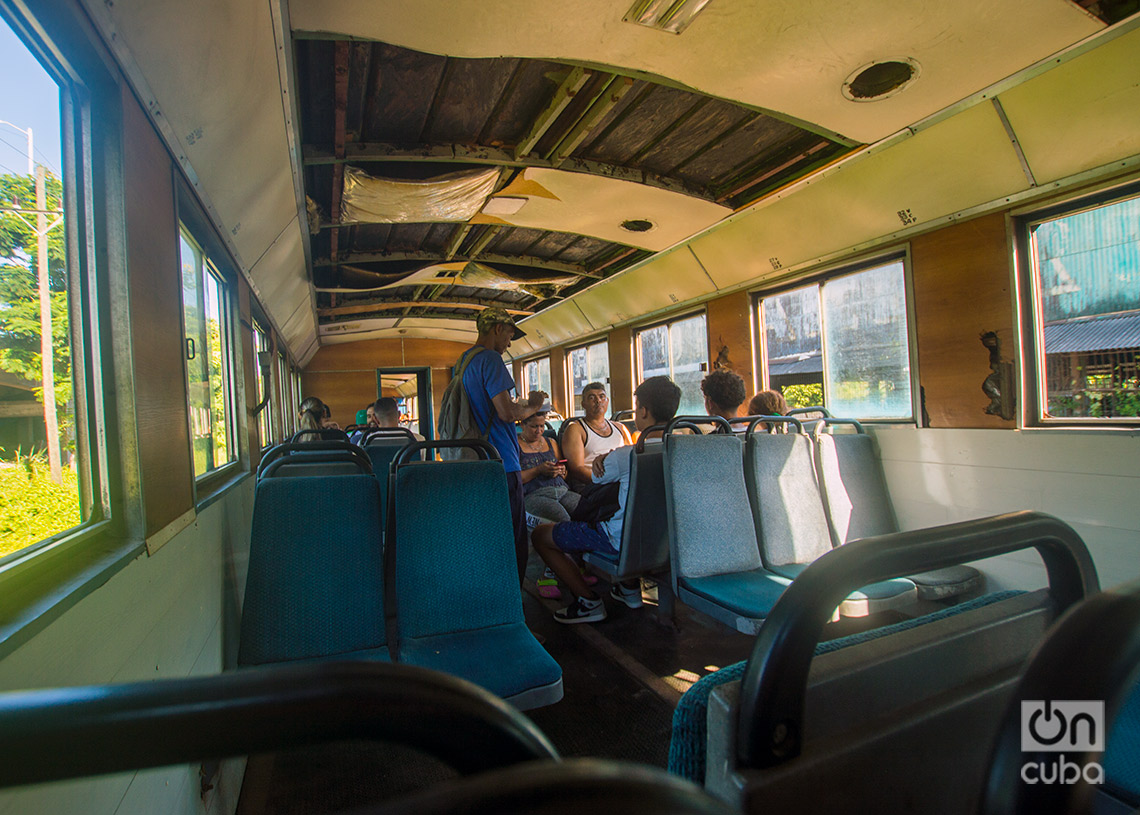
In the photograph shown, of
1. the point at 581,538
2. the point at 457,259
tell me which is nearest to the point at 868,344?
the point at 581,538

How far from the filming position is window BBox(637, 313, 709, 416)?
6504mm

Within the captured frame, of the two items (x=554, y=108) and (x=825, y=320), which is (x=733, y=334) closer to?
(x=825, y=320)

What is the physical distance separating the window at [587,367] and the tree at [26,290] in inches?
280

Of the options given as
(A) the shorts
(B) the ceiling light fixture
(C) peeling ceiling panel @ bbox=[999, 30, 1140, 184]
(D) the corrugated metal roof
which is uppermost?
(B) the ceiling light fixture

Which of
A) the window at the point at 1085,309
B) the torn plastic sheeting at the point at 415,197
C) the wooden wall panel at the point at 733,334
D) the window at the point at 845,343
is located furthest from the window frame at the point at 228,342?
the window at the point at 1085,309

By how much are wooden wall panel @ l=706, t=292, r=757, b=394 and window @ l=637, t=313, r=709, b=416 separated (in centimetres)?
26

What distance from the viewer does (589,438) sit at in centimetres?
453

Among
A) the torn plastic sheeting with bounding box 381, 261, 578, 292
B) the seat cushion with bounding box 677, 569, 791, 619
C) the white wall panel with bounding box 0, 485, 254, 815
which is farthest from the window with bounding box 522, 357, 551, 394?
the white wall panel with bounding box 0, 485, 254, 815

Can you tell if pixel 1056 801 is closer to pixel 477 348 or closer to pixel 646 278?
pixel 477 348

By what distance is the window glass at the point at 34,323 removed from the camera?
1048 mm

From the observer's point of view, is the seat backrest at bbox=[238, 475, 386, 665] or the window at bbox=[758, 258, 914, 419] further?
the window at bbox=[758, 258, 914, 419]

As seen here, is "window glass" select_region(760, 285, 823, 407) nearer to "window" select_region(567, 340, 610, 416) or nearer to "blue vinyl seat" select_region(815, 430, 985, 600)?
"blue vinyl seat" select_region(815, 430, 985, 600)

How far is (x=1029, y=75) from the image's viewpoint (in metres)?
2.71

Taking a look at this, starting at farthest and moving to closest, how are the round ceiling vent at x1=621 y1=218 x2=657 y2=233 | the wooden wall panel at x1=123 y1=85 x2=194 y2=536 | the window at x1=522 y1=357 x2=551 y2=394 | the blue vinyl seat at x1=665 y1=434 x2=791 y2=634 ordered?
→ the window at x1=522 y1=357 x2=551 y2=394, the round ceiling vent at x1=621 y1=218 x2=657 y2=233, the blue vinyl seat at x1=665 y1=434 x2=791 y2=634, the wooden wall panel at x1=123 y1=85 x2=194 y2=536
